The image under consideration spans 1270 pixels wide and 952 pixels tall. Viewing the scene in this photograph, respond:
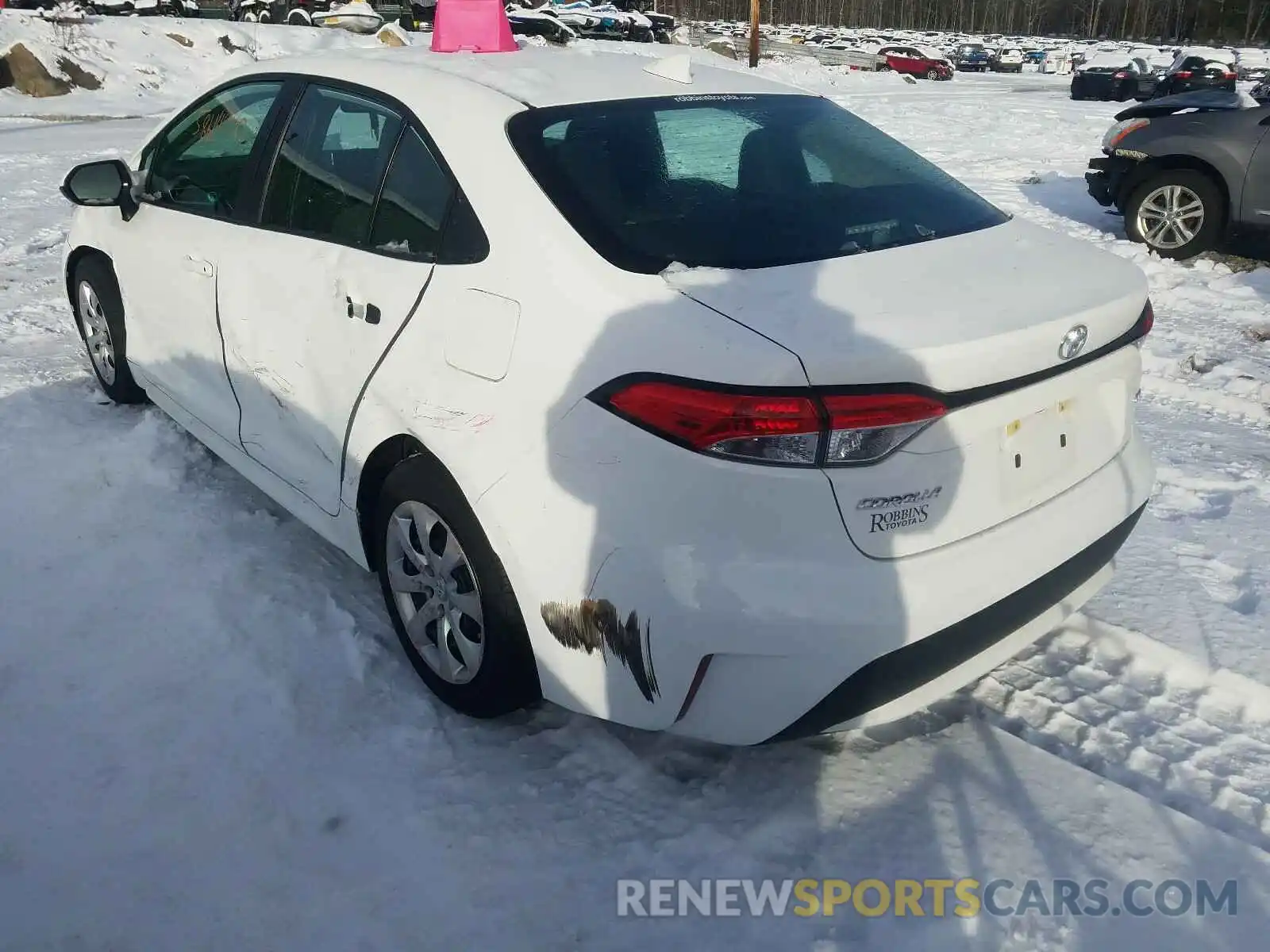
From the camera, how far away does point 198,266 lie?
3414mm

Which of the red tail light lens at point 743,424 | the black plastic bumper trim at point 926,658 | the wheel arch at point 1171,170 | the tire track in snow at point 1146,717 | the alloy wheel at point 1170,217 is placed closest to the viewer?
the red tail light lens at point 743,424

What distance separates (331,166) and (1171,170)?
6.91m

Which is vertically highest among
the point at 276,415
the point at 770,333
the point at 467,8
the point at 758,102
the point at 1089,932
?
the point at 467,8

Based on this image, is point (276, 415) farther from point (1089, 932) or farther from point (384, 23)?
point (384, 23)

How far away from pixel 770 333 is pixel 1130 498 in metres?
1.22

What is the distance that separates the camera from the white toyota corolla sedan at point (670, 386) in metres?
1.96

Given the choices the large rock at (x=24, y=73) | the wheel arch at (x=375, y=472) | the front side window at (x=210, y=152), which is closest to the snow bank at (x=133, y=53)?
the large rock at (x=24, y=73)

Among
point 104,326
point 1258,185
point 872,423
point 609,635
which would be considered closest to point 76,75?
point 104,326

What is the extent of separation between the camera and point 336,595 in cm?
320

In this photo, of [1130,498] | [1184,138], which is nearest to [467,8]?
[1130,498]

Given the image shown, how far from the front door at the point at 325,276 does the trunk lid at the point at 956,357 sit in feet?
2.76

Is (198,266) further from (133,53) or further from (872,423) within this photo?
(133,53)

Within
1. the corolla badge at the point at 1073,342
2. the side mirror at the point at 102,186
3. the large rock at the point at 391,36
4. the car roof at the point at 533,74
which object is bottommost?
the corolla badge at the point at 1073,342
